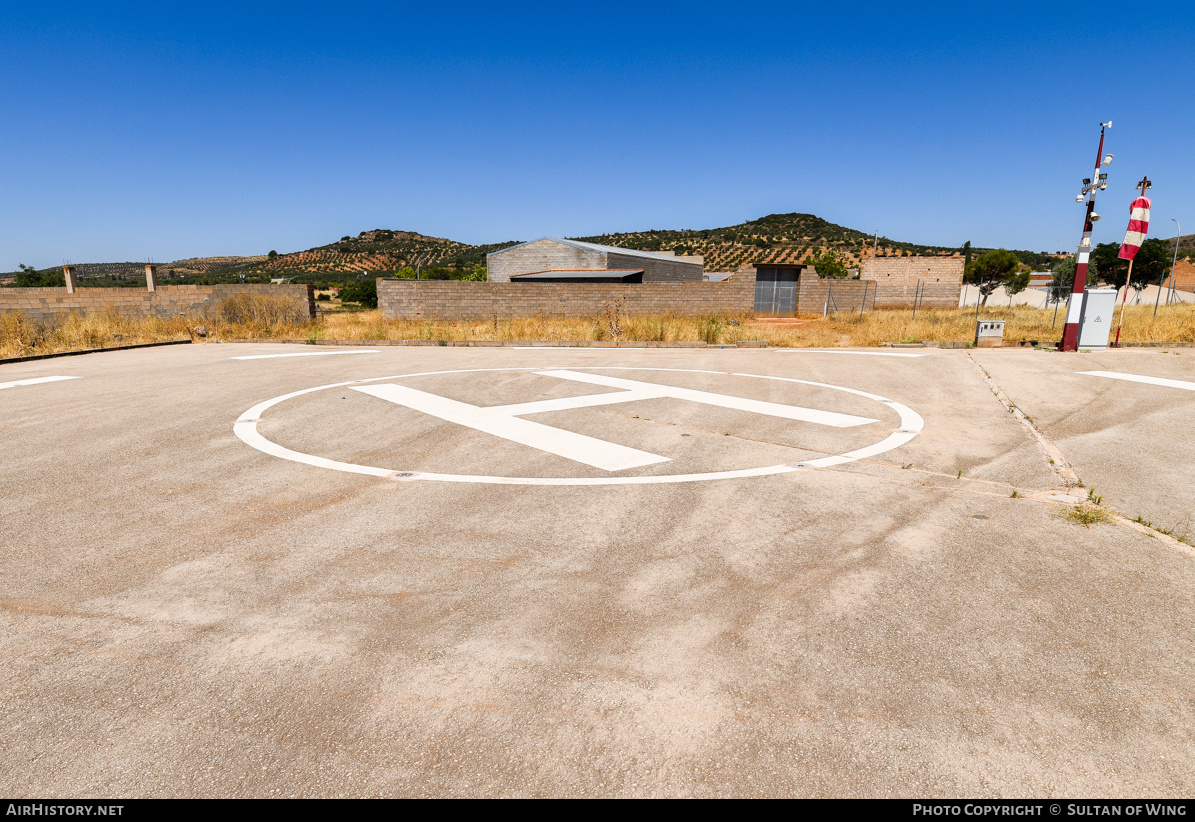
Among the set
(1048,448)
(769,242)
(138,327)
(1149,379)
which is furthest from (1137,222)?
(769,242)

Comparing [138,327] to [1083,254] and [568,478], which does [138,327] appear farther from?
[1083,254]

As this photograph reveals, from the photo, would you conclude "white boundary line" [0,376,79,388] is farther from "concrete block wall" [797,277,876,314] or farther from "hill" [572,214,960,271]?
"hill" [572,214,960,271]

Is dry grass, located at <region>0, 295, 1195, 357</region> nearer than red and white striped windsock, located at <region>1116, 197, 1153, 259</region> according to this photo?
No

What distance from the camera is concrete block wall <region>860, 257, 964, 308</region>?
41688 millimetres

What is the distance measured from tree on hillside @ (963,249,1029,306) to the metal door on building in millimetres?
24889

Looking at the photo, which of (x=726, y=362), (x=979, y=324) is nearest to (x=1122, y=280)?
(x=979, y=324)

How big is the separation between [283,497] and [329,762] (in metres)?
2.88

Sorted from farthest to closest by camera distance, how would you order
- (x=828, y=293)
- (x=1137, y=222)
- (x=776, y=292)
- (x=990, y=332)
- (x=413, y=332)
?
(x=828, y=293) < (x=776, y=292) < (x=413, y=332) < (x=990, y=332) < (x=1137, y=222)

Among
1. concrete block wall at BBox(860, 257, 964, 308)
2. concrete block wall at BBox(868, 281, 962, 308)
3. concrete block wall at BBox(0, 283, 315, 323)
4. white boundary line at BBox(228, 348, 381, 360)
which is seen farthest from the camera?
concrete block wall at BBox(860, 257, 964, 308)

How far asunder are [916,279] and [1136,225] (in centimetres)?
3865

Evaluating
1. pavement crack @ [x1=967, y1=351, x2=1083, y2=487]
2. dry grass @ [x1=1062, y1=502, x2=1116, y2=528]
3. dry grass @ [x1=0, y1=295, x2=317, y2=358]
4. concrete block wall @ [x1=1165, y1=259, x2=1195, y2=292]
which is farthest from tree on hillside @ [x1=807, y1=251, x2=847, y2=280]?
dry grass @ [x1=1062, y1=502, x2=1116, y2=528]

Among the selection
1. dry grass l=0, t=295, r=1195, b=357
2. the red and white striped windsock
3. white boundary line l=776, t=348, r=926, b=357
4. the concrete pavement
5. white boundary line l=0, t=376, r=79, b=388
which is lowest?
the concrete pavement

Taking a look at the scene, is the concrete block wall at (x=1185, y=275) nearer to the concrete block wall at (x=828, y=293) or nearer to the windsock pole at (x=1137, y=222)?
the concrete block wall at (x=828, y=293)

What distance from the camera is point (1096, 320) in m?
14.2
